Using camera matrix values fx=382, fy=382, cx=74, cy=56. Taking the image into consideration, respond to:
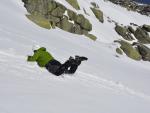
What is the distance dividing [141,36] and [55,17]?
616 inches

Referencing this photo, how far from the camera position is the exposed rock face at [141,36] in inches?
1758

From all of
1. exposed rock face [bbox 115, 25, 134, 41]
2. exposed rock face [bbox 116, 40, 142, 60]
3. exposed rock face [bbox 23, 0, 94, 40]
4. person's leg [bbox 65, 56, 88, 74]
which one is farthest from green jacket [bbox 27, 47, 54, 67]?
exposed rock face [bbox 115, 25, 134, 41]

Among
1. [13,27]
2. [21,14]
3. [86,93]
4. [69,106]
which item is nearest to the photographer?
[69,106]

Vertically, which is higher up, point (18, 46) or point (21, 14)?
point (18, 46)

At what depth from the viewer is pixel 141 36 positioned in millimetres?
44938

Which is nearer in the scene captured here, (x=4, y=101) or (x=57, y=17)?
(x=4, y=101)

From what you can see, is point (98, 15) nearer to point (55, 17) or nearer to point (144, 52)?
point (144, 52)

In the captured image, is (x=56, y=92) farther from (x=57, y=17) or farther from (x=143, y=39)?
(x=143, y=39)

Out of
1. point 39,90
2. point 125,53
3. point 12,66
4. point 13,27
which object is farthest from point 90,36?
point 39,90

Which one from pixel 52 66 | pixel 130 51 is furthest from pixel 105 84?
pixel 130 51

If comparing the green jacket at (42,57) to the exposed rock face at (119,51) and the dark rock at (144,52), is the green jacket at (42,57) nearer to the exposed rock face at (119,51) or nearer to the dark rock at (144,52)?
the exposed rock face at (119,51)

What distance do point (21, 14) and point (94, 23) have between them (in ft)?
43.3

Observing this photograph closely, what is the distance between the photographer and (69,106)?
8.93 meters

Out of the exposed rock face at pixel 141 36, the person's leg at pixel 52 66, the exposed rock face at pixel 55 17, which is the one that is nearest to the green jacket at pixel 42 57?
the person's leg at pixel 52 66
